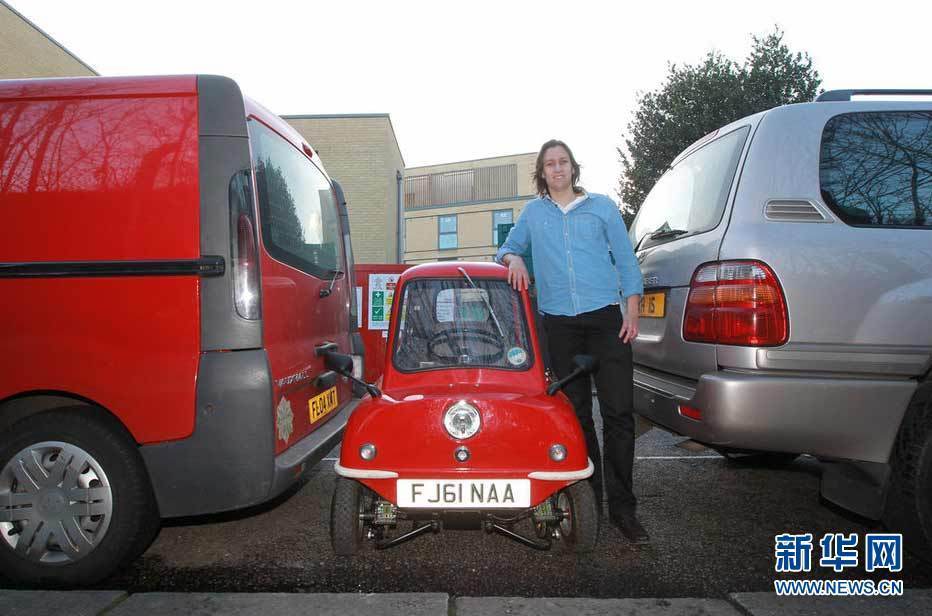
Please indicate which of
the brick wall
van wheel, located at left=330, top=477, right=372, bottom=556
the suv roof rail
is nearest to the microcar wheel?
van wheel, located at left=330, top=477, right=372, bottom=556

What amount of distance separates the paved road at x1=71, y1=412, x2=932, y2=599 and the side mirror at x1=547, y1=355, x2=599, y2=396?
0.81 m

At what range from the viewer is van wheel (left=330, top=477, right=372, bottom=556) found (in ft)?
8.92

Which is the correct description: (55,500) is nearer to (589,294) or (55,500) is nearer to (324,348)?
(324,348)

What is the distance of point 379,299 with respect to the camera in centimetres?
884

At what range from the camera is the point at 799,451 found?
2.58 m

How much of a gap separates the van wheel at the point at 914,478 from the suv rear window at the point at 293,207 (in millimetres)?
2794

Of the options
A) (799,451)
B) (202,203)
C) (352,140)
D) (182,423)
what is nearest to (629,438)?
(799,451)

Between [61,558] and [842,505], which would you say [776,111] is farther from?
[61,558]

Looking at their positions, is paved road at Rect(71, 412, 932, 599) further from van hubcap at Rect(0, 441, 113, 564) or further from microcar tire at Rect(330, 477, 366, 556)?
van hubcap at Rect(0, 441, 113, 564)

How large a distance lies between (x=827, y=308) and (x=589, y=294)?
42.6 inches

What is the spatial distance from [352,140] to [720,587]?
20145mm

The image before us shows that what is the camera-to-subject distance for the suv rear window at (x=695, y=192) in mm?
2959

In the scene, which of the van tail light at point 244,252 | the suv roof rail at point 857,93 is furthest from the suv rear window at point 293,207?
the suv roof rail at point 857,93

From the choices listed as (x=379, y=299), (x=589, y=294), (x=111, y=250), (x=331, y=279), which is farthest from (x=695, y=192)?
(x=379, y=299)
